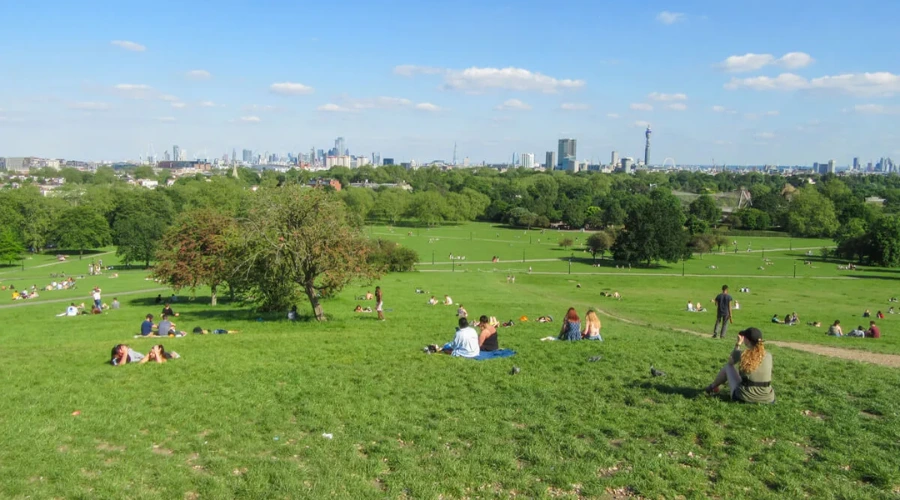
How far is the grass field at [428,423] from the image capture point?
788 centimetres

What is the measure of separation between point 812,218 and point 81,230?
4577 inches

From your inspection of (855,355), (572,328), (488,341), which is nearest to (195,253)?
(488,341)

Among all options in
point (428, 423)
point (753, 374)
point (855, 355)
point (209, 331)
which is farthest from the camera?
point (209, 331)

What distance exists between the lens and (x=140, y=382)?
40.9ft

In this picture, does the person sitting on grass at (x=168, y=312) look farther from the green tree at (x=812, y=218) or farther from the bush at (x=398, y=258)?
the green tree at (x=812, y=218)

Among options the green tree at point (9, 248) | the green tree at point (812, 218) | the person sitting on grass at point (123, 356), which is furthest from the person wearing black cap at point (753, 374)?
the green tree at point (812, 218)

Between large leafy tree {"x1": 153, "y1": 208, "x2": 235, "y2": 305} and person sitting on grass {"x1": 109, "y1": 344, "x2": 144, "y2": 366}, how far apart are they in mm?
12186

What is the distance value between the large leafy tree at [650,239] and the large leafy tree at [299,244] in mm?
54018

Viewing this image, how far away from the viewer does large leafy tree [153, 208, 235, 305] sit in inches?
1124

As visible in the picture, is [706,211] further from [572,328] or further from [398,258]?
[572,328]

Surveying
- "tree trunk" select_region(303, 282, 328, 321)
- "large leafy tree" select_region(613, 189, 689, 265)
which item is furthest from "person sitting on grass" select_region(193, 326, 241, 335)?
"large leafy tree" select_region(613, 189, 689, 265)

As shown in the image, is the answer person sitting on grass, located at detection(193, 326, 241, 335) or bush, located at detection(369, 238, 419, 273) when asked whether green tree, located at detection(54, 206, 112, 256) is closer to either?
bush, located at detection(369, 238, 419, 273)

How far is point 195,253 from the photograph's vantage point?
99.5ft

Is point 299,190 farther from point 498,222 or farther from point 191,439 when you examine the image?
point 498,222
